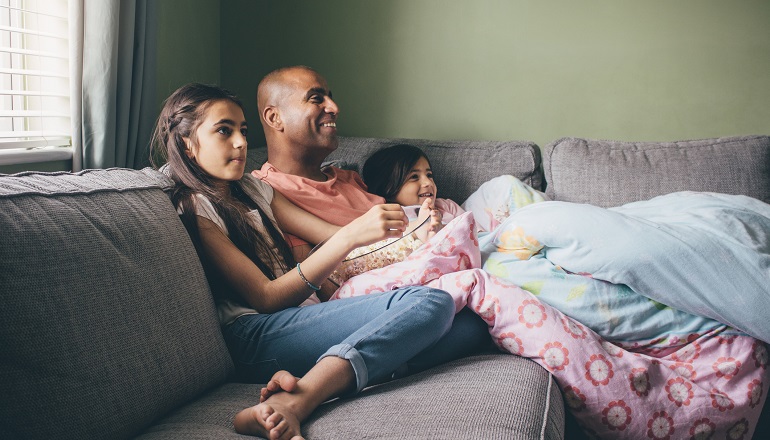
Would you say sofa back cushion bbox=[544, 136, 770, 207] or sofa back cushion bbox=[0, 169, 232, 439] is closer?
sofa back cushion bbox=[0, 169, 232, 439]

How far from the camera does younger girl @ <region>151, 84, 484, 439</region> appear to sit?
1146 mm

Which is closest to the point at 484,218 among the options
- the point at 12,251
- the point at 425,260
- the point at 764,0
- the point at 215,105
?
the point at 425,260

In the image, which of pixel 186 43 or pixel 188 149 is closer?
pixel 188 149

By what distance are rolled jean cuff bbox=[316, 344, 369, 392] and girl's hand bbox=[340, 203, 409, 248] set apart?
0.29 meters

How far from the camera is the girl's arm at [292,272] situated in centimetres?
140

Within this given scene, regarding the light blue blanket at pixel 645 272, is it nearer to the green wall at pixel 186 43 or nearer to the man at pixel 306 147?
the man at pixel 306 147

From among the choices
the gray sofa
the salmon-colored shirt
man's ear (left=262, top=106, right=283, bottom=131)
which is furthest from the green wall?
the gray sofa

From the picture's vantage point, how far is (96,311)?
3.35ft

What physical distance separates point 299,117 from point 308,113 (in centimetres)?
3

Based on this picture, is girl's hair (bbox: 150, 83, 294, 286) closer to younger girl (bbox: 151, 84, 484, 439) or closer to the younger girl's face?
younger girl (bbox: 151, 84, 484, 439)

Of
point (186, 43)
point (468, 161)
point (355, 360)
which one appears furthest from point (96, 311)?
point (186, 43)

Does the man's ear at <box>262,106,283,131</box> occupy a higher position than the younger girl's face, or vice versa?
the man's ear at <box>262,106,283,131</box>

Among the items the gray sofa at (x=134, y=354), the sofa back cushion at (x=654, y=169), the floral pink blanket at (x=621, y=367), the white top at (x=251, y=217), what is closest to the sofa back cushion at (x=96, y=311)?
the gray sofa at (x=134, y=354)

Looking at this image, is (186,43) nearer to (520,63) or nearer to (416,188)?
(416,188)
